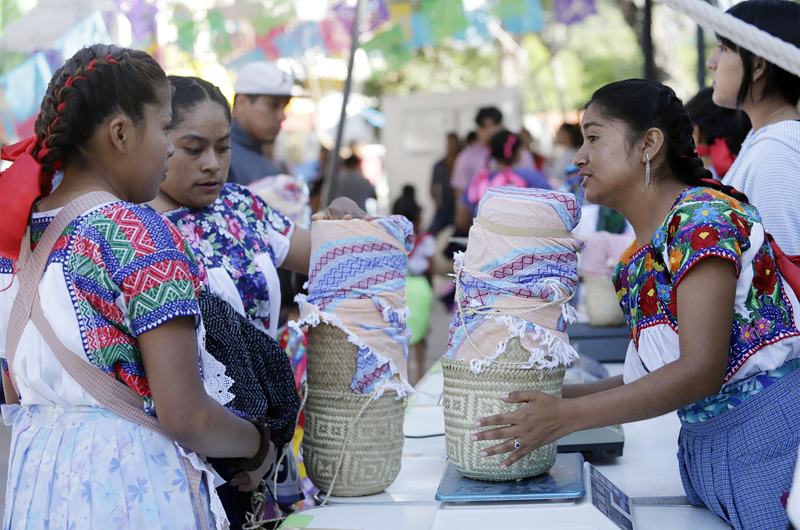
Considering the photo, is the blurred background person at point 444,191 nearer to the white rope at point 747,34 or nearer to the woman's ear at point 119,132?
the woman's ear at point 119,132

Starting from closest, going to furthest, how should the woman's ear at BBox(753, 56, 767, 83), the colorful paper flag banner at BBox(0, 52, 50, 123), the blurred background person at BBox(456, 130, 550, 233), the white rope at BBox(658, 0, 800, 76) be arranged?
the white rope at BBox(658, 0, 800, 76), the woman's ear at BBox(753, 56, 767, 83), the colorful paper flag banner at BBox(0, 52, 50, 123), the blurred background person at BBox(456, 130, 550, 233)

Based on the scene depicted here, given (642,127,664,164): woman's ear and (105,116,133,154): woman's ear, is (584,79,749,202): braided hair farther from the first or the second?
(105,116,133,154): woman's ear

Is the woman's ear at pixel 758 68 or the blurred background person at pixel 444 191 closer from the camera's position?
the woman's ear at pixel 758 68

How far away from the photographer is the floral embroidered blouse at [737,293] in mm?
1381

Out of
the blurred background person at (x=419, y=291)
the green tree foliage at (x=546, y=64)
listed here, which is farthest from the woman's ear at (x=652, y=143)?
the green tree foliage at (x=546, y=64)

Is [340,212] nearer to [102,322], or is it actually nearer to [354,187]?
[102,322]

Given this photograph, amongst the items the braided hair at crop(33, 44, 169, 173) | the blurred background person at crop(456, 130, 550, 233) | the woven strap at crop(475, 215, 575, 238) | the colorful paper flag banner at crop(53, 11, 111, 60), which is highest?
the braided hair at crop(33, 44, 169, 173)

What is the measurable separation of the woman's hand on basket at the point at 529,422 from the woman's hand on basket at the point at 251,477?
433 millimetres

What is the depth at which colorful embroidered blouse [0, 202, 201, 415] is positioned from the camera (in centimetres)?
121

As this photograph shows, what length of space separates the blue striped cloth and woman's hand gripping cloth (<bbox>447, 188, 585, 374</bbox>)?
2.22 feet

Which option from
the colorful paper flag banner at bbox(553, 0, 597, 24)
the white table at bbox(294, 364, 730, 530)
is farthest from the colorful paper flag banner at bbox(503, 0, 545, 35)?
the white table at bbox(294, 364, 730, 530)

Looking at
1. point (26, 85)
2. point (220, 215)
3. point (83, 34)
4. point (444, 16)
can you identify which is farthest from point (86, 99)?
point (444, 16)

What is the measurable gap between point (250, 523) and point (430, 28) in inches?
221

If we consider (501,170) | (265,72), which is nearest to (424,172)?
(501,170)
